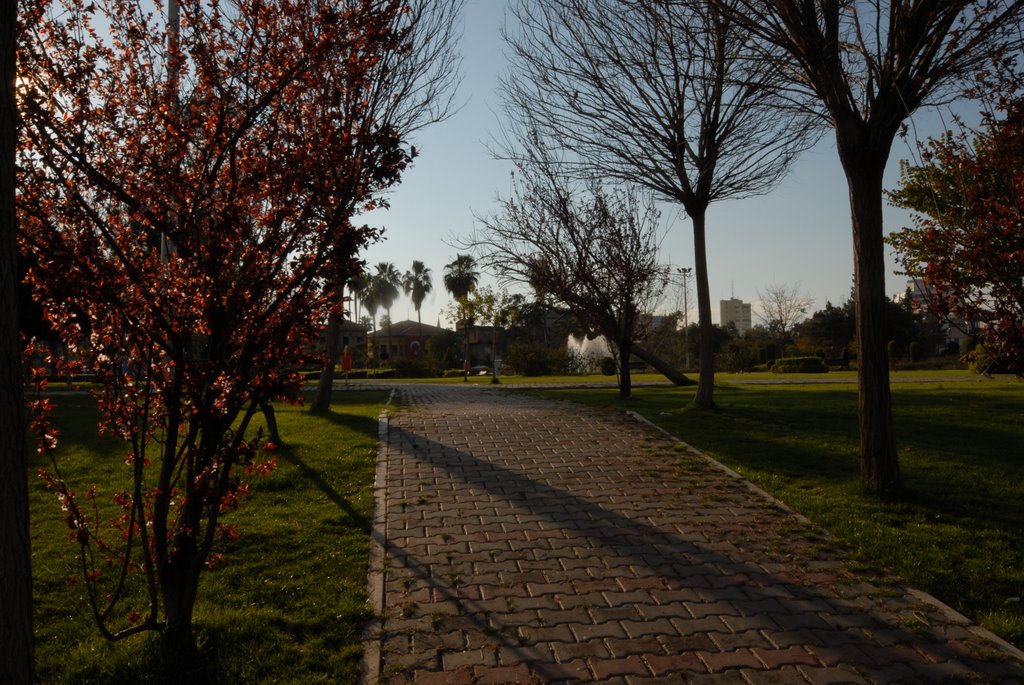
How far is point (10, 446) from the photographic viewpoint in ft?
9.43

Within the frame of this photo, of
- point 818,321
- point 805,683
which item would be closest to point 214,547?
point 805,683

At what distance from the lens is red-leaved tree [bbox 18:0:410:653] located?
4.27 meters

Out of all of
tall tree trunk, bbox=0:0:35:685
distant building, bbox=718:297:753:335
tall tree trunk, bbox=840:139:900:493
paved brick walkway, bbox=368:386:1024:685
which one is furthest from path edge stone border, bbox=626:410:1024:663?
distant building, bbox=718:297:753:335

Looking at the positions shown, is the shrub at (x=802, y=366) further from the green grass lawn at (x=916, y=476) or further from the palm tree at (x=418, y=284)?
the palm tree at (x=418, y=284)

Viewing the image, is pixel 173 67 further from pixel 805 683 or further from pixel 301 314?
pixel 805 683

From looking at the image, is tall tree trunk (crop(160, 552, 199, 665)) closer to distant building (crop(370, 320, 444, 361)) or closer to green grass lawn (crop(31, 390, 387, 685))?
green grass lawn (crop(31, 390, 387, 685))

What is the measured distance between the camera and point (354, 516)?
7617mm

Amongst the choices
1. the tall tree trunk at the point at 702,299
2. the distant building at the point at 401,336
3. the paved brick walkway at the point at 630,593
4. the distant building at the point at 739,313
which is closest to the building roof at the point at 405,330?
the distant building at the point at 401,336

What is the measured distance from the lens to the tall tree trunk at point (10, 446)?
112 inches

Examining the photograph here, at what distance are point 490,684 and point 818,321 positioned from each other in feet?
191

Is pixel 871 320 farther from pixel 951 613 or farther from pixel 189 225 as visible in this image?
pixel 189 225

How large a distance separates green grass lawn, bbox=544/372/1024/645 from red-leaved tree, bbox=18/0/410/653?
4.71 meters

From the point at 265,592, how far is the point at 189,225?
2.68 metres

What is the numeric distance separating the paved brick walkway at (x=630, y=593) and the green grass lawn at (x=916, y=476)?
38 cm
